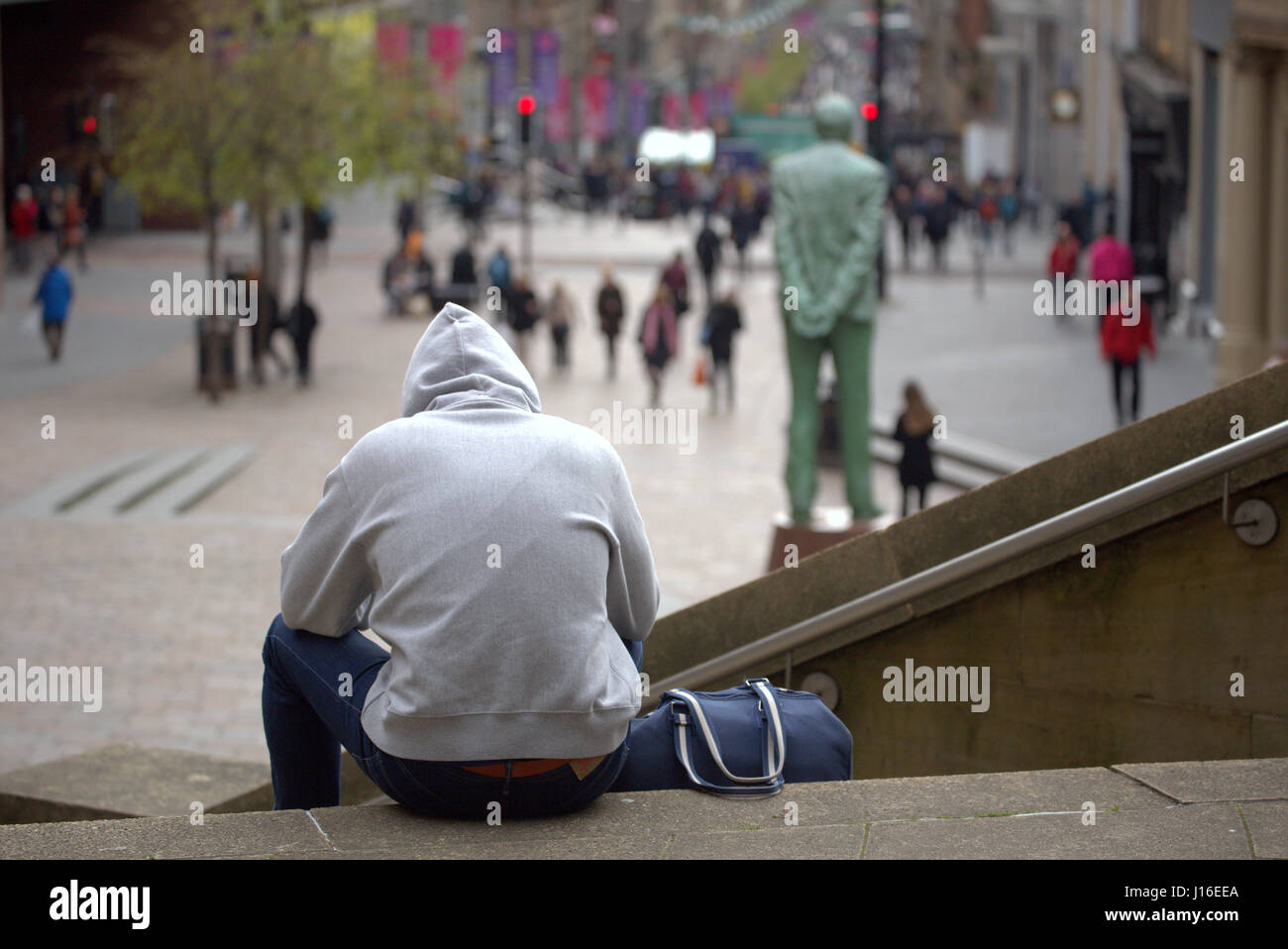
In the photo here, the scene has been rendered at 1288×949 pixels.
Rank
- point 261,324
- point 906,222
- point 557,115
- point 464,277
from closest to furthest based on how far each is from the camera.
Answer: point 261,324 → point 464,277 → point 906,222 → point 557,115

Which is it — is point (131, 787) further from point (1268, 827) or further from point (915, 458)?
point (915, 458)

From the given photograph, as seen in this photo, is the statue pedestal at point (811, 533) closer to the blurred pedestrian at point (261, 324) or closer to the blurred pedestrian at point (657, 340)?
the blurred pedestrian at point (657, 340)

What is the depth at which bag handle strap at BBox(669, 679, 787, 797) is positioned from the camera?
4.19 metres

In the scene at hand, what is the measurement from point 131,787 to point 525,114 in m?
20.6

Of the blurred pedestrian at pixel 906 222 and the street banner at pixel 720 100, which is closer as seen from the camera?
the blurred pedestrian at pixel 906 222

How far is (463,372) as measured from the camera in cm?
411

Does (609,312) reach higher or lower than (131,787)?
higher

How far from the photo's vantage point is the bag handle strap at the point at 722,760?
165 inches

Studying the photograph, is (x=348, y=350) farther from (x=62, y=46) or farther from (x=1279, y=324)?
(x=62, y=46)

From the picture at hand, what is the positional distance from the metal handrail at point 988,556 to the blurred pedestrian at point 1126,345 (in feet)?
42.1

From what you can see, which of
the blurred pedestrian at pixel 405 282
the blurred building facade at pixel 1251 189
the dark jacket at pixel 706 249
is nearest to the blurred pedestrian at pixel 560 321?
the blurred pedestrian at pixel 405 282

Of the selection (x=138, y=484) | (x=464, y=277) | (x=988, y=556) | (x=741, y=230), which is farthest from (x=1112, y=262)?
(x=741, y=230)

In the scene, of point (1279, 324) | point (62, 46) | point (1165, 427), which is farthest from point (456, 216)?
point (1165, 427)

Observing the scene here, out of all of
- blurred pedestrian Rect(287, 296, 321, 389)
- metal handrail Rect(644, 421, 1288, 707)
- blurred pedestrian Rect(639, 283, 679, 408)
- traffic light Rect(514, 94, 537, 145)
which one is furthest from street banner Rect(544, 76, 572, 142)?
metal handrail Rect(644, 421, 1288, 707)
